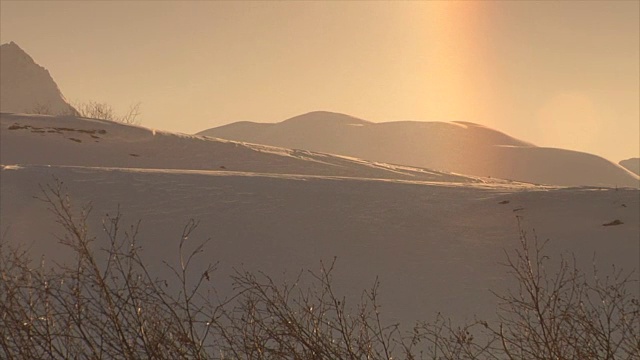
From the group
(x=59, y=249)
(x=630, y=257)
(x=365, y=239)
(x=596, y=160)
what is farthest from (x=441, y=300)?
(x=596, y=160)

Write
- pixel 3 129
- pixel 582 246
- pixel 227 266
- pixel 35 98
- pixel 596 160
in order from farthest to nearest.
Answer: pixel 35 98, pixel 596 160, pixel 3 129, pixel 582 246, pixel 227 266

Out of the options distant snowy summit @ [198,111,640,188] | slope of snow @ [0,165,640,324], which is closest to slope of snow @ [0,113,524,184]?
slope of snow @ [0,165,640,324]

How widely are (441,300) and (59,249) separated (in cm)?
611

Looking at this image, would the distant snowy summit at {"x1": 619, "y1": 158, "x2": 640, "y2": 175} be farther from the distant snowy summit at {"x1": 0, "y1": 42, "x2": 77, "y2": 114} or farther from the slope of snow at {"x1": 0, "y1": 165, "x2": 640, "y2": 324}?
the slope of snow at {"x1": 0, "y1": 165, "x2": 640, "y2": 324}

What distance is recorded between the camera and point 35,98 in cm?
10656

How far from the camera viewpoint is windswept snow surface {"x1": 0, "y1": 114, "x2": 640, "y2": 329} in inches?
457

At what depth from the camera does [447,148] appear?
295 feet

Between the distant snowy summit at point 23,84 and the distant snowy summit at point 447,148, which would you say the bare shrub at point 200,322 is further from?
the distant snowy summit at point 23,84

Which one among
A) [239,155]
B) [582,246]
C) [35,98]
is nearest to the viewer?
[582,246]

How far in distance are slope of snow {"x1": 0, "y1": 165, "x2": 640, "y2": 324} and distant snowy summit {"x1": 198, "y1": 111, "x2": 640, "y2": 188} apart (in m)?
63.7

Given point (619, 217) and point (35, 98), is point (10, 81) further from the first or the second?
point (619, 217)

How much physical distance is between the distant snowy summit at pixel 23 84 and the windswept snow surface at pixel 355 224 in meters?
92.8

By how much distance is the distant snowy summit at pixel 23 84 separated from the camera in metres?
106

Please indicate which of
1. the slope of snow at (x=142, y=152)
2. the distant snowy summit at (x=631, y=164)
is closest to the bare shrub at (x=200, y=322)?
the slope of snow at (x=142, y=152)
